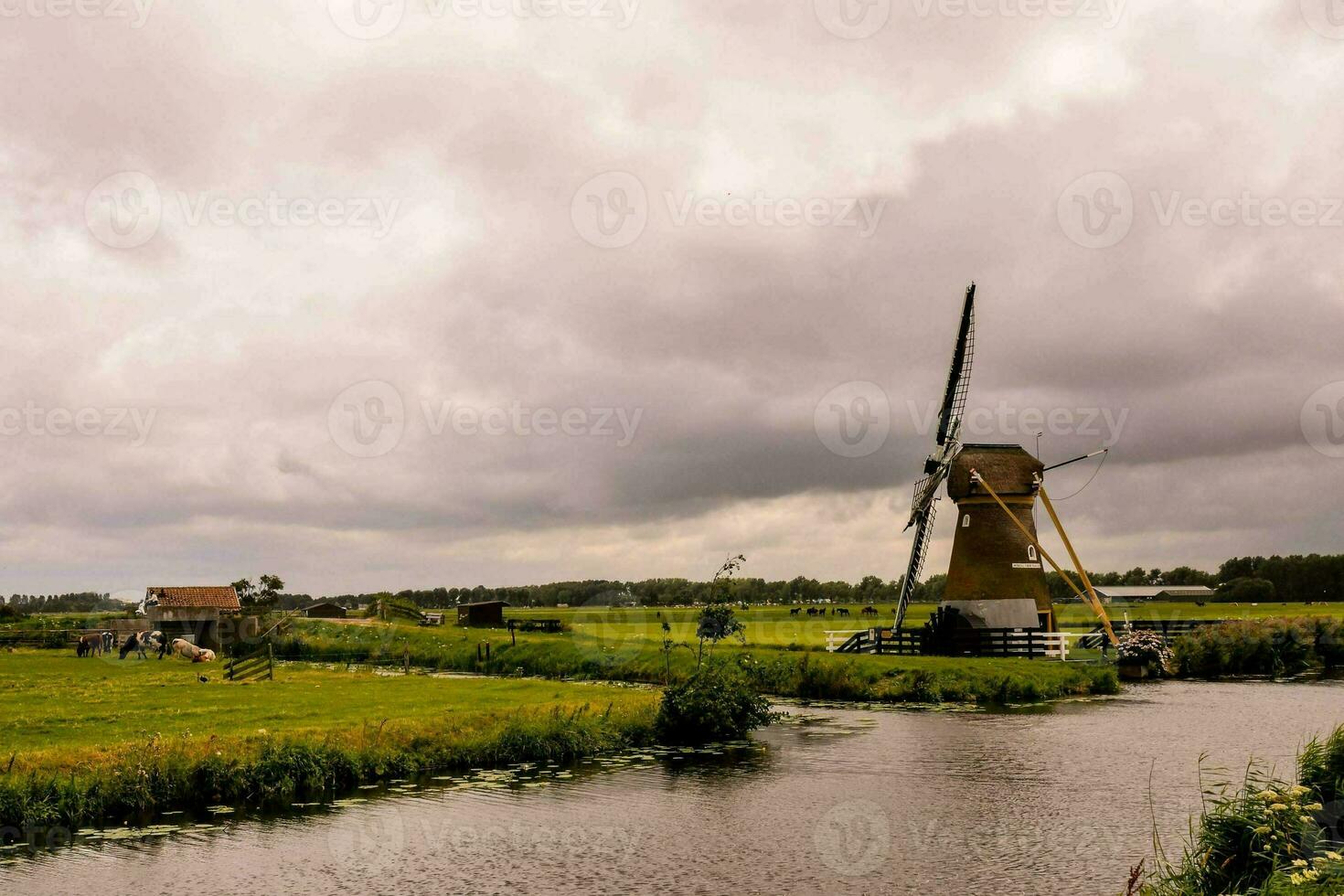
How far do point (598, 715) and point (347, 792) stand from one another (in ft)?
28.4

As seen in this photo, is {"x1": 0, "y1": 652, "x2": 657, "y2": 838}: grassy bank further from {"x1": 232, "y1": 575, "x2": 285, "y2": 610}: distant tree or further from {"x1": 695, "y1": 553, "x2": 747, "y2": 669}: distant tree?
{"x1": 232, "y1": 575, "x2": 285, "y2": 610}: distant tree

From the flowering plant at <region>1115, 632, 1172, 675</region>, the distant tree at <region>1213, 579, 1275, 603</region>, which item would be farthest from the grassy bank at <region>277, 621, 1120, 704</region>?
the distant tree at <region>1213, 579, 1275, 603</region>

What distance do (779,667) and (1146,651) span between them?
1881cm

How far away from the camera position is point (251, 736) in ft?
78.4

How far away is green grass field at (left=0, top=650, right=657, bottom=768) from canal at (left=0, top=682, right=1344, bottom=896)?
3.74 m

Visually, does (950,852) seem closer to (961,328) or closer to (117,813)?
(117,813)

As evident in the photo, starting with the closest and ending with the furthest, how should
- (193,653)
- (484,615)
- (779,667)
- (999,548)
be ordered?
(779,667) < (999,548) < (193,653) < (484,615)

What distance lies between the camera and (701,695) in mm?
30203

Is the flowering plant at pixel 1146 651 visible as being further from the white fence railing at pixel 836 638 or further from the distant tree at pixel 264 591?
the distant tree at pixel 264 591

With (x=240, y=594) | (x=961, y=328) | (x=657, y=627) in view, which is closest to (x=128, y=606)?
(x=240, y=594)

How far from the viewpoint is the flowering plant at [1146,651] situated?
49969 mm

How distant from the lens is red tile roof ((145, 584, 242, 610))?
81188 millimetres

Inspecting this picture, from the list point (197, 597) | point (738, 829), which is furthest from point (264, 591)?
point (738, 829)

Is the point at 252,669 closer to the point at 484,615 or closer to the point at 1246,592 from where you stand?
the point at 484,615
